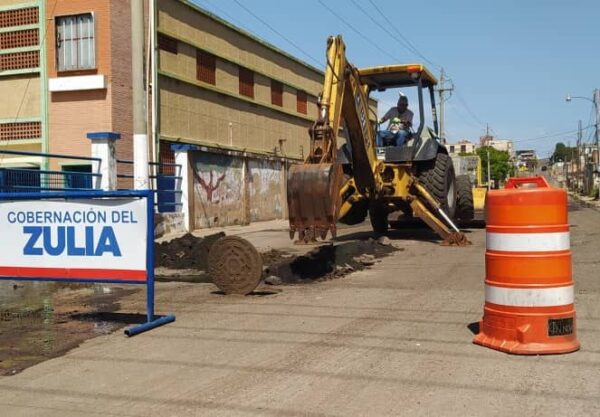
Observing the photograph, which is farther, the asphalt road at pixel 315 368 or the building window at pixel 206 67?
the building window at pixel 206 67

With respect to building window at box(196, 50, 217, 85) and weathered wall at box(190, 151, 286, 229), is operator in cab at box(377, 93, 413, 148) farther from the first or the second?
building window at box(196, 50, 217, 85)

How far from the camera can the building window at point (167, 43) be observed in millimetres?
22625

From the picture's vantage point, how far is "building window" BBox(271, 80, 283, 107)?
1292 inches

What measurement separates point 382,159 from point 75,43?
40.1 feet

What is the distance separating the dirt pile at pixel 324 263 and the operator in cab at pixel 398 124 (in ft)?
10.5

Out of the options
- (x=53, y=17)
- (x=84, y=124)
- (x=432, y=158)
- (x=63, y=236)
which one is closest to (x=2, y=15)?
(x=53, y=17)

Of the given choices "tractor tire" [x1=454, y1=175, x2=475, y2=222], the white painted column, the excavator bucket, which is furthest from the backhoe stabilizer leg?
the white painted column

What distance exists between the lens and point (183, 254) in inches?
506

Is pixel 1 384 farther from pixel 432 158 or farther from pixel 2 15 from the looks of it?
pixel 2 15

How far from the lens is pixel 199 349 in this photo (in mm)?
5965

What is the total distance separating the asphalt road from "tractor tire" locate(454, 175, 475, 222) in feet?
30.1

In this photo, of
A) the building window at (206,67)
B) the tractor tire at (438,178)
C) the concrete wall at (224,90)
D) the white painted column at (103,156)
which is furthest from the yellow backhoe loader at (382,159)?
the building window at (206,67)

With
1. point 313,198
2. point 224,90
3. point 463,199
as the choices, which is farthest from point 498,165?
point 313,198

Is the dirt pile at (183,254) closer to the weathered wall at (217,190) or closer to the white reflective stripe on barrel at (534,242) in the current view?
the white reflective stripe on barrel at (534,242)
